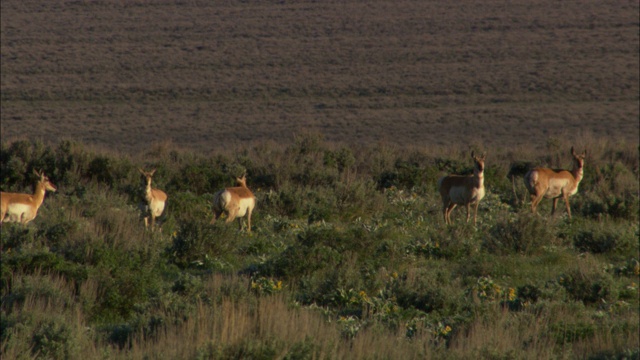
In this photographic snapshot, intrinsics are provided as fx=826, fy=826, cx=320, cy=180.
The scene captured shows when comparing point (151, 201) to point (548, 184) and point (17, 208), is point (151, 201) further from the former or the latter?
point (548, 184)

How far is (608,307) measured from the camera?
908 centimetres

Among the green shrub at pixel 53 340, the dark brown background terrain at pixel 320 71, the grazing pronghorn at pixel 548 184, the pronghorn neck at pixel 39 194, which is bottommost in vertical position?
the dark brown background terrain at pixel 320 71

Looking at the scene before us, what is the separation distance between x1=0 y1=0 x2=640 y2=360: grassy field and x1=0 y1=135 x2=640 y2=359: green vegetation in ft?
0.12

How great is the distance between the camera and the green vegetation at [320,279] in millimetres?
6000

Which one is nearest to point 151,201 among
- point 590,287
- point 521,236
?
point 521,236

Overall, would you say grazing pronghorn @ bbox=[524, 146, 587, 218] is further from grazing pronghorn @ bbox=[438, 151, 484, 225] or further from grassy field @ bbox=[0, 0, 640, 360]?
grazing pronghorn @ bbox=[438, 151, 484, 225]

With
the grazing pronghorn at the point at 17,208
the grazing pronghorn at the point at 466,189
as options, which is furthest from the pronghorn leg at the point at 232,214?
the grazing pronghorn at the point at 466,189

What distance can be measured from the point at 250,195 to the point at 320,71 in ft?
132

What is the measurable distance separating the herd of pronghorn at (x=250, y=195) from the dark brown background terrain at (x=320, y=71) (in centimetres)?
2164

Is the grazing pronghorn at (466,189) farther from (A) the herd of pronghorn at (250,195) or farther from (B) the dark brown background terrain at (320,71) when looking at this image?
(B) the dark brown background terrain at (320,71)

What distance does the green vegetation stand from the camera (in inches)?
236

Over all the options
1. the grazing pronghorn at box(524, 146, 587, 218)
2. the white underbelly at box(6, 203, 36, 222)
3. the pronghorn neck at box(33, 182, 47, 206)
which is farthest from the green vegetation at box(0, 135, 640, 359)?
the pronghorn neck at box(33, 182, 47, 206)

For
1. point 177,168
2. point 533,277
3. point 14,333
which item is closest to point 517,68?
point 177,168

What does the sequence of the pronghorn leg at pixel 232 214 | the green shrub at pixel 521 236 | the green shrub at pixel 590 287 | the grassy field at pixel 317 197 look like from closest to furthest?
the grassy field at pixel 317 197 → the green shrub at pixel 590 287 → the green shrub at pixel 521 236 → the pronghorn leg at pixel 232 214
